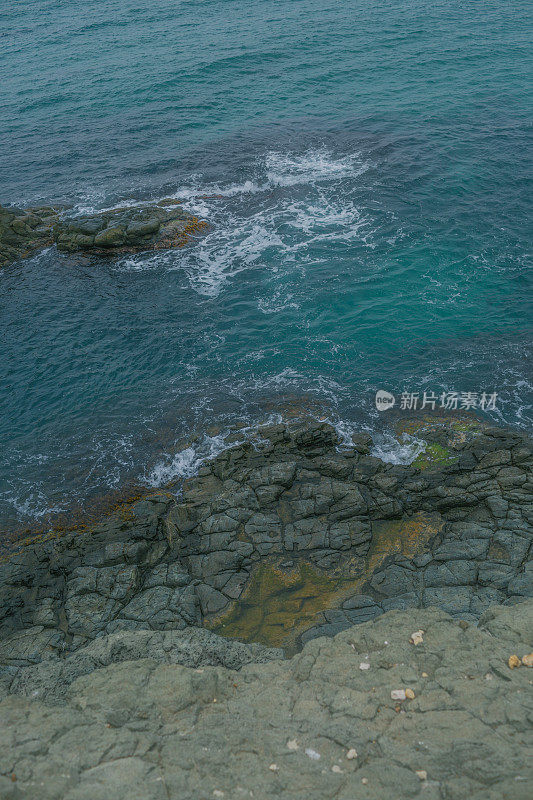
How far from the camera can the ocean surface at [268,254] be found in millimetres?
25672

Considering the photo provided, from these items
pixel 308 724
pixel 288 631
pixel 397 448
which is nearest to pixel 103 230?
pixel 397 448

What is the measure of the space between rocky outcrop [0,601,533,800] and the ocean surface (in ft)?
32.3

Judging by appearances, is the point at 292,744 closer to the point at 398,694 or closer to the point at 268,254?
the point at 398,694

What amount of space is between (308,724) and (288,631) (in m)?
4.89

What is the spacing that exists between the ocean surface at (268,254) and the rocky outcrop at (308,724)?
32.3 feet

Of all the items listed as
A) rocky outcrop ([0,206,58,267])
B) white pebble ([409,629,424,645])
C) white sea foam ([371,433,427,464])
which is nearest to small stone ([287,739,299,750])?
white pebble ([409,629,424,645])

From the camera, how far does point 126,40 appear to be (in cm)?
7144

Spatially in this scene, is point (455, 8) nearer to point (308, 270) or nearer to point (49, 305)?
point (308, 270)

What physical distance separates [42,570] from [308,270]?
22.6m

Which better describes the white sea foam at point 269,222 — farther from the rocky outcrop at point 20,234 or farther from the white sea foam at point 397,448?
the white sea foam at point 397,448

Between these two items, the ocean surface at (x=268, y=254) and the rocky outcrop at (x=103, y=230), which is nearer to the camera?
the ocean surface at (x=268, y=254)

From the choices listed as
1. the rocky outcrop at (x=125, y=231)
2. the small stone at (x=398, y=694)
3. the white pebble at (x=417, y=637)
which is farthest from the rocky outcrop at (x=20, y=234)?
the small stone at (x=398, y=694)

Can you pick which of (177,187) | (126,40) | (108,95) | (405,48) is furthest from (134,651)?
(126,40)

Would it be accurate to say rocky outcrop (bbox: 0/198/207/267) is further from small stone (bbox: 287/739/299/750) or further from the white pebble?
small stone (bbox: 287/739/299/750)
